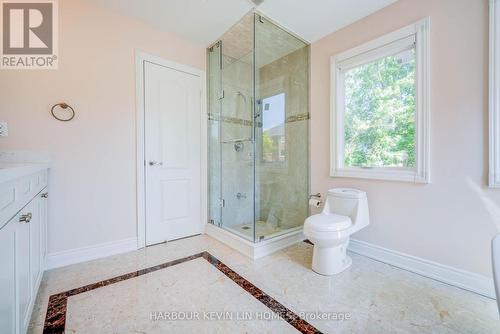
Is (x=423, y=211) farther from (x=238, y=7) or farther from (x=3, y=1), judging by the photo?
(x=3, y=1)

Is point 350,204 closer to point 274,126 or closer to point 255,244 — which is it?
point 255,244

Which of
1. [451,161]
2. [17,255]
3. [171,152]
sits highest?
[171,152]

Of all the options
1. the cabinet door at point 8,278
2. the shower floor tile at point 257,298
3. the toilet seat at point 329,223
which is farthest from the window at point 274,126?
the cabinet door at point 8,278

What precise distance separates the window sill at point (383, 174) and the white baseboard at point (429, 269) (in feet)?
2.15

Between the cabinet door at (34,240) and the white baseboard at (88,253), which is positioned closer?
the cabinet door at (34,240)

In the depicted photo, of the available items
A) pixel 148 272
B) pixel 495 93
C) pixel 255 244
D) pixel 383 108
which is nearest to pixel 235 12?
pixel 383 108

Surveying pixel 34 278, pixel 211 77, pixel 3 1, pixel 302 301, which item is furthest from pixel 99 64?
pixel 302 301

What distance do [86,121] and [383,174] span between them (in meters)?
2.79

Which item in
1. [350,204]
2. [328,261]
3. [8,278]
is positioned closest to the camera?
[8,278]

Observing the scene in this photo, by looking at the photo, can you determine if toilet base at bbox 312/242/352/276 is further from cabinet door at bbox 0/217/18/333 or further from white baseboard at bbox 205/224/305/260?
cabinet door at bbox 0/217/18/333

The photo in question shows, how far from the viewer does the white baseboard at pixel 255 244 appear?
2143 mm

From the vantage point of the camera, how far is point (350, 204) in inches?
80.3

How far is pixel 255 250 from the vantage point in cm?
212

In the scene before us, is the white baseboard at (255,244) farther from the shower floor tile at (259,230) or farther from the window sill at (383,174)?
the window sill at (383,174)
